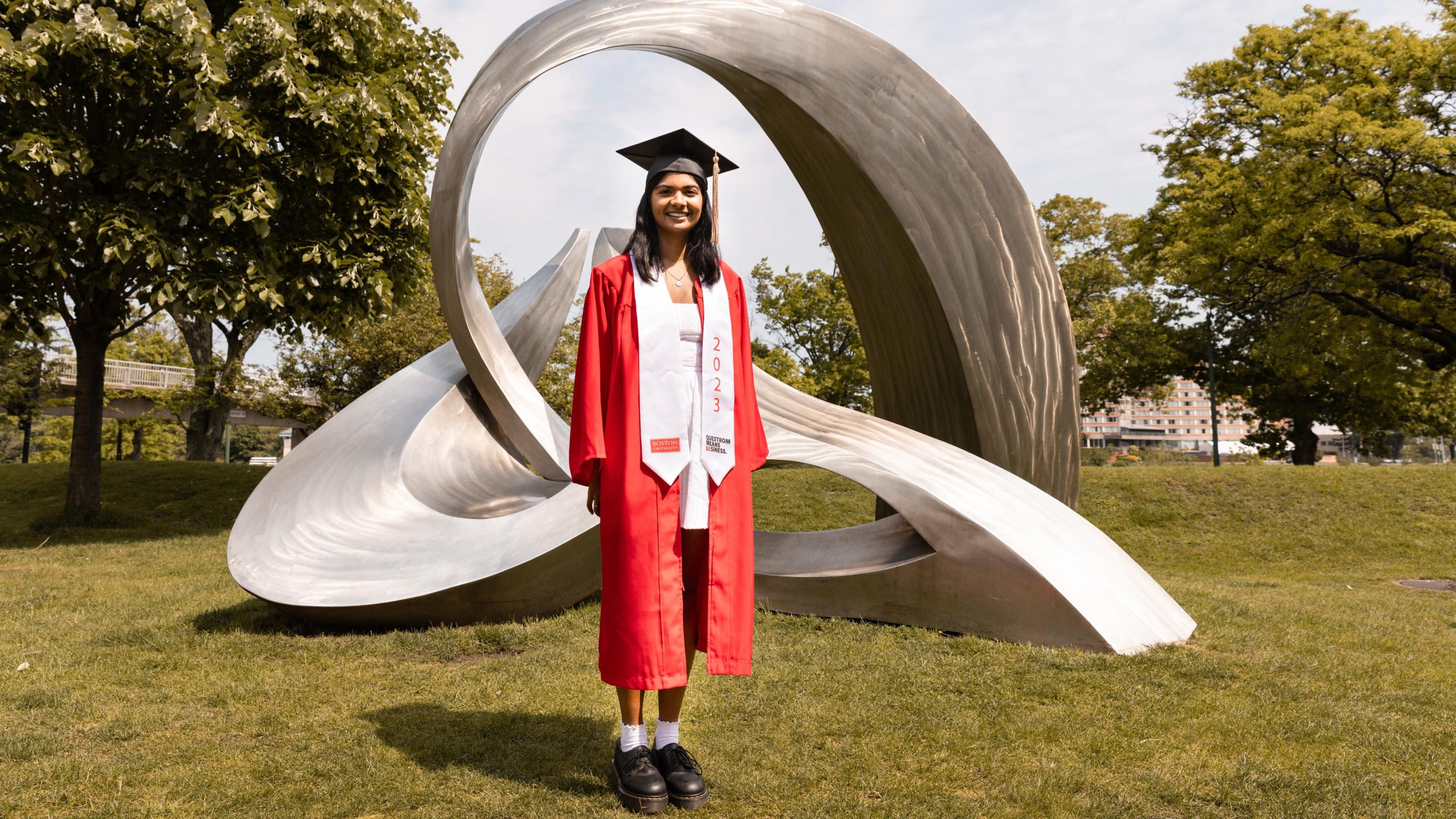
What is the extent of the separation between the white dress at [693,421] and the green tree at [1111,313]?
22070 mm

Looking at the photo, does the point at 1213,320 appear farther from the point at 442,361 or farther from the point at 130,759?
the point at 130,759

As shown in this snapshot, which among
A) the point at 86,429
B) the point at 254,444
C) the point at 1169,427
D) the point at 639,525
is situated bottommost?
the point at 639,525

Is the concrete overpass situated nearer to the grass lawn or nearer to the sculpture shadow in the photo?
the sculpture shadow

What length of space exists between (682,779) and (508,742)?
976 mm

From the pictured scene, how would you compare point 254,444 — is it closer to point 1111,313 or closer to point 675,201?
point 1111,313

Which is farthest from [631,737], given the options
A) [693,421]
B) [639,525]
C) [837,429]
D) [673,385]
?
[837,429]

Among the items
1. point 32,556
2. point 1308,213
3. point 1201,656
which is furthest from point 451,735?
point 1308,213

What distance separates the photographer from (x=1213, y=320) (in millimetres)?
24312

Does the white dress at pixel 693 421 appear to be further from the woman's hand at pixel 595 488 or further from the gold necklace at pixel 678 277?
the woman's hand at pixel 595 488

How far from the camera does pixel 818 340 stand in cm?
2530

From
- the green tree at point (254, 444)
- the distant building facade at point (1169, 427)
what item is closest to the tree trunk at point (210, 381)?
the distant building facade at point (1169, 427)

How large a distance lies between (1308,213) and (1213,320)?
29.4ft

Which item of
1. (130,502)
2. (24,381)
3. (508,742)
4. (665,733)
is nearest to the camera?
(665,733)

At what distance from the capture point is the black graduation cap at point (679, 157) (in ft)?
11.2
